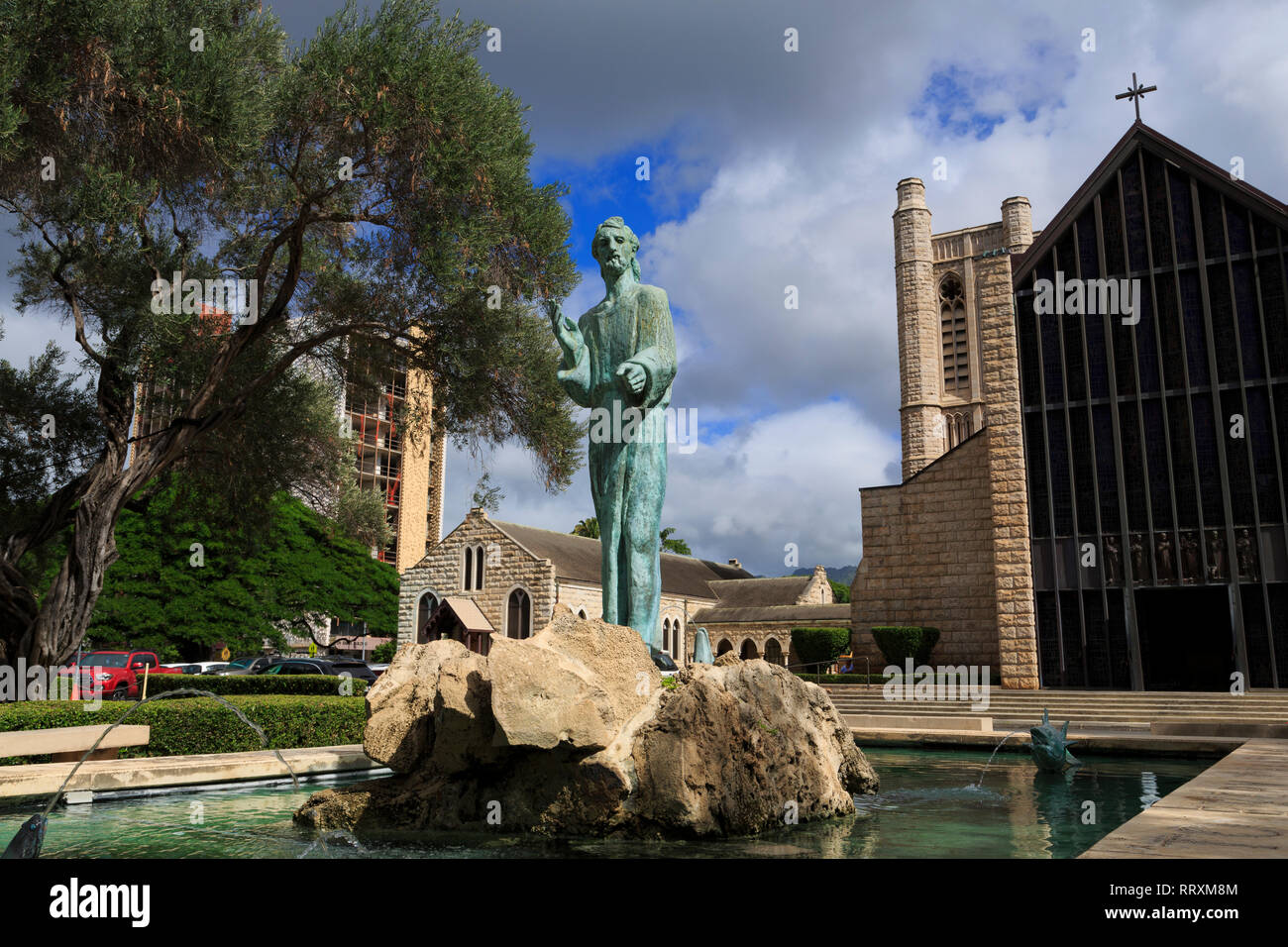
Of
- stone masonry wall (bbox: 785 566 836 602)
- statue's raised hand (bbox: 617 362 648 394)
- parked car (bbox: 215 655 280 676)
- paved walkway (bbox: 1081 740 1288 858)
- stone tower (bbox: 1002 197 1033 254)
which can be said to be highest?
stone tower (bbox: 1002 197 1033 254)

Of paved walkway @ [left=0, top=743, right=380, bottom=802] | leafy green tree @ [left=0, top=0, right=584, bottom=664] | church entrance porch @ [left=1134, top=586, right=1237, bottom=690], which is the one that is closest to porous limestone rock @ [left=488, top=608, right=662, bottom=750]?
paved walkway @ [left=0, top=743, right=380, bottom=802]

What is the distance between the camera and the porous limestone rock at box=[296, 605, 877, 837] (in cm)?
506

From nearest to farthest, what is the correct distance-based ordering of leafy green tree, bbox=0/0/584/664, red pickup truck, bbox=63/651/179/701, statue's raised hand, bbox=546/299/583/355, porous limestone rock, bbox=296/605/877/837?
porous limestone rock, bbox=296/605/877/837
statue's raised hand, bbox=546/299/583/355
leafy green tree, bbox=0/0/584/664
red pickup truck, bbox=63/651/179/701

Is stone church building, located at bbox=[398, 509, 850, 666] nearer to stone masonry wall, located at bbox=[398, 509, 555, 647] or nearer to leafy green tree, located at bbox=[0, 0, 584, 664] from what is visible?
stone masonry wall, located at bbox=[398, 509, 555, 647]

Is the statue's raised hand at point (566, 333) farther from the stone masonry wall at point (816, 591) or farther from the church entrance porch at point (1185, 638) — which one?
the stone masonry wall at point (816, 591)

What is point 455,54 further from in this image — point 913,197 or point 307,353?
point 913,197

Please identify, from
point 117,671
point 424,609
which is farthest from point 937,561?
point 424,609

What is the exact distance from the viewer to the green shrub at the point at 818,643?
2977cm

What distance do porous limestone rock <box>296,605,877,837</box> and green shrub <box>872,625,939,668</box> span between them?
19977mm

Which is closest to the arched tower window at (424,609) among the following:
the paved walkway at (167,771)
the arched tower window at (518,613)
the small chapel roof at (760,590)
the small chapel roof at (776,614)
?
the arched tower window at (518,613)

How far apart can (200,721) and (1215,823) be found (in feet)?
28.7

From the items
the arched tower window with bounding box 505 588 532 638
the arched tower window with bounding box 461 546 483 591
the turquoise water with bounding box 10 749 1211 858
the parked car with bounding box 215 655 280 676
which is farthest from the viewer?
the arched tower window with bounding box 461 546 483 591

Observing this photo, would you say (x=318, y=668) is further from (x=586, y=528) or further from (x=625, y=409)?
(x=586, y=528)
